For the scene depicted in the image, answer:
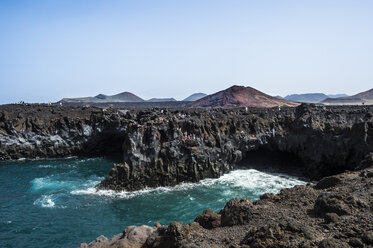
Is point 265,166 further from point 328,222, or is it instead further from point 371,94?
point 371,94

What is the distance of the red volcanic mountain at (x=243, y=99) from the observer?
7944 cm

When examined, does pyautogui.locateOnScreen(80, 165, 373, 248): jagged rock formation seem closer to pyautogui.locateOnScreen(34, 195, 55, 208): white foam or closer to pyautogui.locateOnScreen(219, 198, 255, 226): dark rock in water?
pyautogui.locateOnScreen(219, 198, 255, 226): dark rock in water

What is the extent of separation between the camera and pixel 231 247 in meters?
11.5

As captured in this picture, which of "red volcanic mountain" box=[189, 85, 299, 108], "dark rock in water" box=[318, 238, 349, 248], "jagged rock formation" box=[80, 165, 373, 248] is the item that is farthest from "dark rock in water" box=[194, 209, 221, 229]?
"red volcanic mountain" box=[189, 85, 299, 108]

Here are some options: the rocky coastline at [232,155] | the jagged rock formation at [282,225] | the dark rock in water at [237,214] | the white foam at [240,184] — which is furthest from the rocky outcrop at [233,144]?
the dark rock in water at [237,214]

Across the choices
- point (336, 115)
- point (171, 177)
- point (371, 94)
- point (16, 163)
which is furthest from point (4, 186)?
point (371, 94)

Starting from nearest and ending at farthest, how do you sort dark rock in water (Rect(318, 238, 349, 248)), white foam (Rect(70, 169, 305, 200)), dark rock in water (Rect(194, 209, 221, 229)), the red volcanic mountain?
→ dark rock in water (Rect(318, 238, 349, 248)) → dark rock in water (Rect(194, 209, 221, 229)) → white foam (Rect(70, 169, 305, 200)) → the red volcanic mountain

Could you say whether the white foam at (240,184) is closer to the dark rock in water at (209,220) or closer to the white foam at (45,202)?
the white foam at (45,202)

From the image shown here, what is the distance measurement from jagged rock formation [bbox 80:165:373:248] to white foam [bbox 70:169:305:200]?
16473mm

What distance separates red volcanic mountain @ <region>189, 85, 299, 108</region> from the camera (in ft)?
261

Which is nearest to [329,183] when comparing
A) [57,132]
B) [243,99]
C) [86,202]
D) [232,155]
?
[232,155]

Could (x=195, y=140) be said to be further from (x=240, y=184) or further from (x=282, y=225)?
(x=282, y=225)

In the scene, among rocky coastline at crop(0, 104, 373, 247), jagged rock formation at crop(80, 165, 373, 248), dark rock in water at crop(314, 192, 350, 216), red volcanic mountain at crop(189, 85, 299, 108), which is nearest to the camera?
jagged rock formation at crop(80, 165, 373, 248)

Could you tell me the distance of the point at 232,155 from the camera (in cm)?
3972
